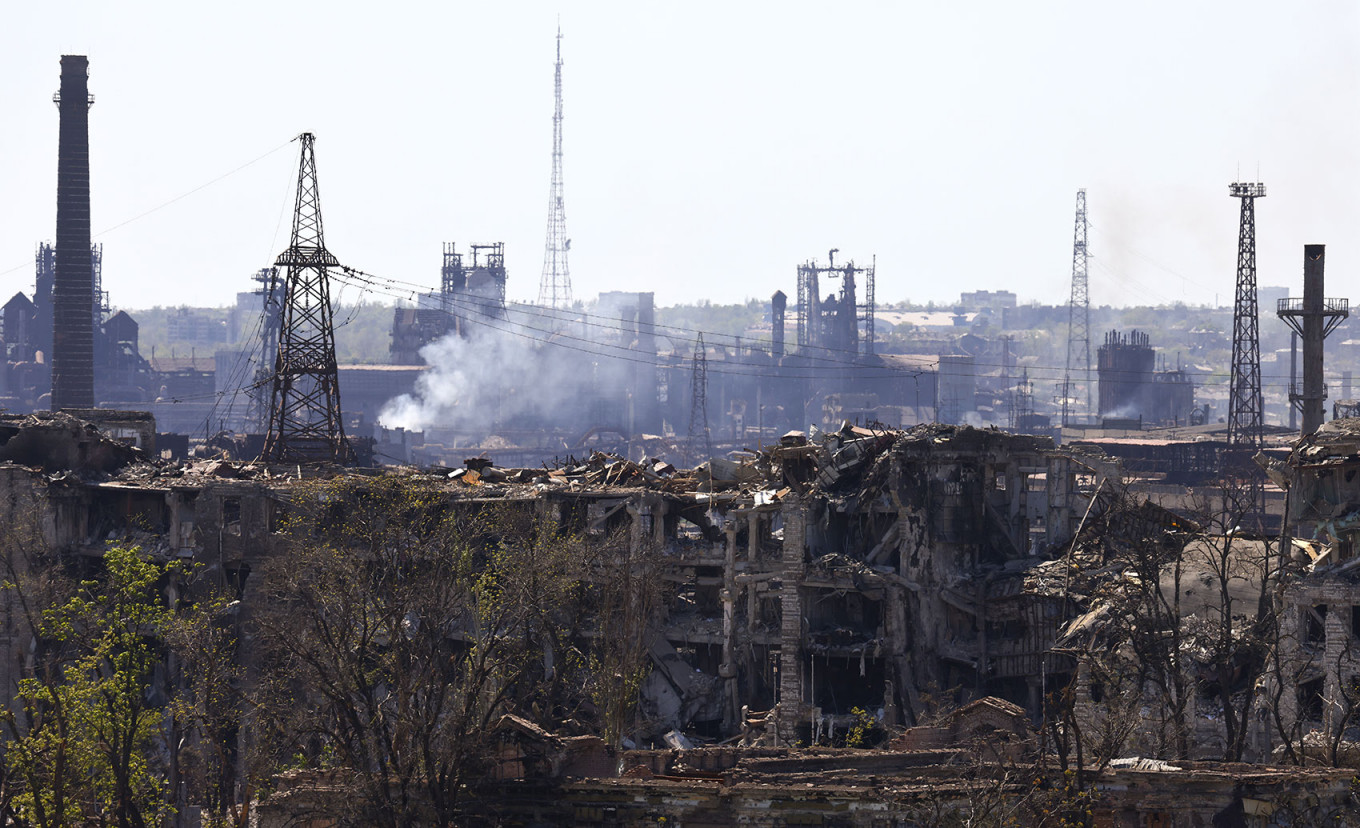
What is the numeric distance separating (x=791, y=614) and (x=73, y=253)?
45.0 meters

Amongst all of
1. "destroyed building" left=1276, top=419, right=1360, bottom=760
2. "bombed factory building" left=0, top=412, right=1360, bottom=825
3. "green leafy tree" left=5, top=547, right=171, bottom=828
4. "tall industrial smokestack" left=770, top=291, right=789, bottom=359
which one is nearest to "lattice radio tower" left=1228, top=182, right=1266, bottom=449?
"bombed factory building" left=0, top=412, right=1360, bottom=825

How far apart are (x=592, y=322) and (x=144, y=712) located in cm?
14300

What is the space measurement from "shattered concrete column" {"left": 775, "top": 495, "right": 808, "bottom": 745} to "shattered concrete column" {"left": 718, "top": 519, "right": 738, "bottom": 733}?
0.99 m

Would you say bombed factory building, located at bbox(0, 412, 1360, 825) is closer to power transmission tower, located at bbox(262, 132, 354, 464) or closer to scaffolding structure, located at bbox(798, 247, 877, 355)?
power transmission tower, located at bbox(262, 132, 354, 464)

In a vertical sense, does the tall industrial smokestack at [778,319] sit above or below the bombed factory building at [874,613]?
above

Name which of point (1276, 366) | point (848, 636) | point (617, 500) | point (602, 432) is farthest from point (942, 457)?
point (1276, 366)

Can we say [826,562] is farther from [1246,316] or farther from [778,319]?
[778,319]

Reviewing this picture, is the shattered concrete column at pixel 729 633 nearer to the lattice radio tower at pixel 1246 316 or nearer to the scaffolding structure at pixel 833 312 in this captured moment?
the lattice radio tower at pixel 1246 316

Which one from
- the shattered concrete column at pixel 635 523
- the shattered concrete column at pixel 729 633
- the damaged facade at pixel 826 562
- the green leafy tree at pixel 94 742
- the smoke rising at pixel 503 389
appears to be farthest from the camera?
the smoke rising at pixel 503 389

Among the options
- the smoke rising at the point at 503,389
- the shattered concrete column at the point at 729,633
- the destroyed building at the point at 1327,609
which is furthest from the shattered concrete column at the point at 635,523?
the smoke rising at the point at 503,389

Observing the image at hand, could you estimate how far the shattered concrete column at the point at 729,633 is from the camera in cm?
3503

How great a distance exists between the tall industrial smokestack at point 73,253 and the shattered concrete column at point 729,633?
134 feet

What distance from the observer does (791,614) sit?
3459 cm

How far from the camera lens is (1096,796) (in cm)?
1948
